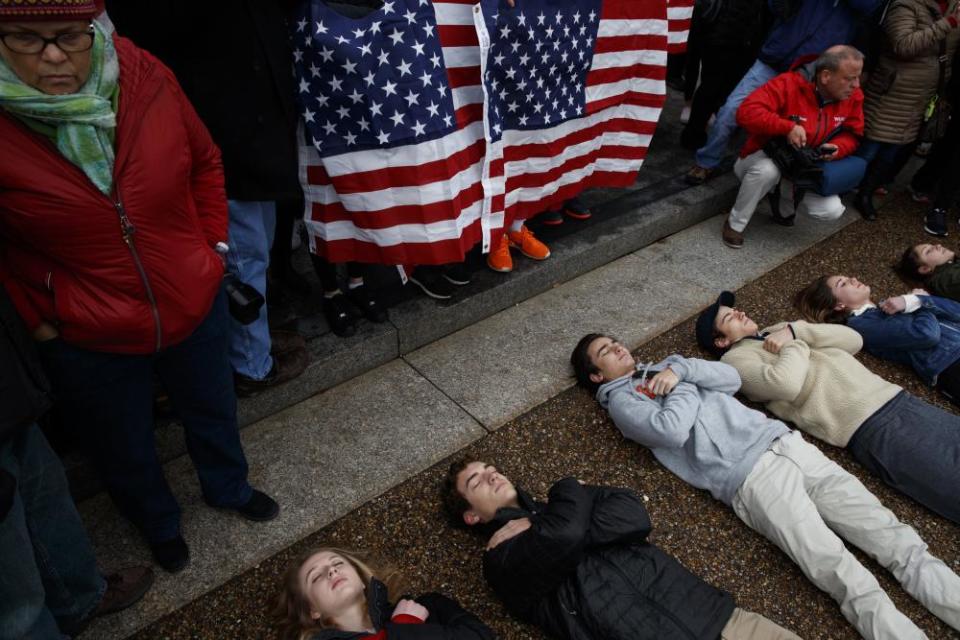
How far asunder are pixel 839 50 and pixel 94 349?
4.71 meters

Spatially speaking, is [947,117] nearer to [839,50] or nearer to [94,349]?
[839,50]

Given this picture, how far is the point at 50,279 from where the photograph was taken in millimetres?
1654

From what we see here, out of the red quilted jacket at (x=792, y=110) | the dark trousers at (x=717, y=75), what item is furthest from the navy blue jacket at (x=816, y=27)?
the dark trousers at (x=717, y=75)

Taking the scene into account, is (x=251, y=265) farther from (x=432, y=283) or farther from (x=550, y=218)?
(x=550, y=218)

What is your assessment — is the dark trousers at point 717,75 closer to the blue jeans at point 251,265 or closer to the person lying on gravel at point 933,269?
the person lying on gravel at point 933,269

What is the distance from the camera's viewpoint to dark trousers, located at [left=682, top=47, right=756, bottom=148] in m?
5.27

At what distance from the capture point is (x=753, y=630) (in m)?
2.12

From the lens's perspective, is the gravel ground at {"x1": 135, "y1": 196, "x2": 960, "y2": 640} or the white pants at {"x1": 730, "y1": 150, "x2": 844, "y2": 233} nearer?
the gravel ground at {"x1": 135, "y1": 196, "x2": 960, "y2": 640}

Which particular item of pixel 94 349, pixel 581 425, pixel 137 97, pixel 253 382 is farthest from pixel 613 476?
pixel 137 97

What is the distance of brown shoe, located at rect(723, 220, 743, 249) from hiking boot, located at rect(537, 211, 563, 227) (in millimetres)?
1349

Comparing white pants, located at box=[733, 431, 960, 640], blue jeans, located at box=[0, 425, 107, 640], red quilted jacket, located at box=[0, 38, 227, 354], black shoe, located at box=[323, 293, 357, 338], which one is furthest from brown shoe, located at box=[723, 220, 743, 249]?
blue jeans, located at box=[0, 425, 107, 640]

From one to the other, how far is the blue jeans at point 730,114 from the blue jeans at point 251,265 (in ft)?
12.6

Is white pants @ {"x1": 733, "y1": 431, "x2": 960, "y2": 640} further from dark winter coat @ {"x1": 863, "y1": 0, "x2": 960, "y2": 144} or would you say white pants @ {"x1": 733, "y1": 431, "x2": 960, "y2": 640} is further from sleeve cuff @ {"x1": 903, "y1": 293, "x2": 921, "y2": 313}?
dark winter coat @ {"x1": 863, "y1": 0, "x2": 960, "y2": 144}

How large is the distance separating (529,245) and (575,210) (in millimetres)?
795
